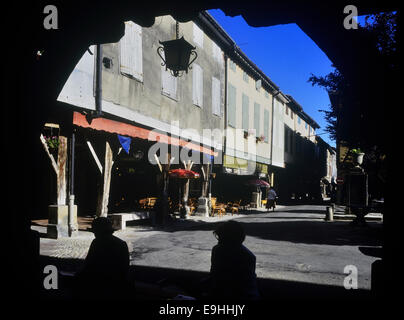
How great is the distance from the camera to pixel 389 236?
Result: 2076 millimetres

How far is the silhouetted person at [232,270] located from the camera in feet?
9.51

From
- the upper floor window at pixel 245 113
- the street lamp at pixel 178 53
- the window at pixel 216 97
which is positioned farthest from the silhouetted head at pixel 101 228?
the upper floor window at pixel 245 113

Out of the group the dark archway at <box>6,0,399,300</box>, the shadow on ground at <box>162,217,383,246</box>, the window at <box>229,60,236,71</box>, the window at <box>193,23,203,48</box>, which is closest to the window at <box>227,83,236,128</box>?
the window at <box>229,60,236,71</box>

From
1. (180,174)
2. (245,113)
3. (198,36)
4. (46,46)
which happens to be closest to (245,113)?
(245,113)

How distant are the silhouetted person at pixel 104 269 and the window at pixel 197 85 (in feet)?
39.0

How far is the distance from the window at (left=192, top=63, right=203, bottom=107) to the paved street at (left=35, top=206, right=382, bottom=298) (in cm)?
572

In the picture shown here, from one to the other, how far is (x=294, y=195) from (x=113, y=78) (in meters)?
29.6

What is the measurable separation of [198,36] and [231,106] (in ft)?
15.0

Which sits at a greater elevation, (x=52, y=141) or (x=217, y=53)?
(x=217, y=53)

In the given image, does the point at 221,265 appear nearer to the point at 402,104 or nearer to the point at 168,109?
the point at 402,104

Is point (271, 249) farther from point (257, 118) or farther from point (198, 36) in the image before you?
point (257, 118)

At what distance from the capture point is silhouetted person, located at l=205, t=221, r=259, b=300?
290 cm

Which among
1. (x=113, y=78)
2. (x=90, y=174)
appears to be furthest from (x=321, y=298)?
(x=90, y=174)

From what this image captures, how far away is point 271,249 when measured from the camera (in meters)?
8.38
